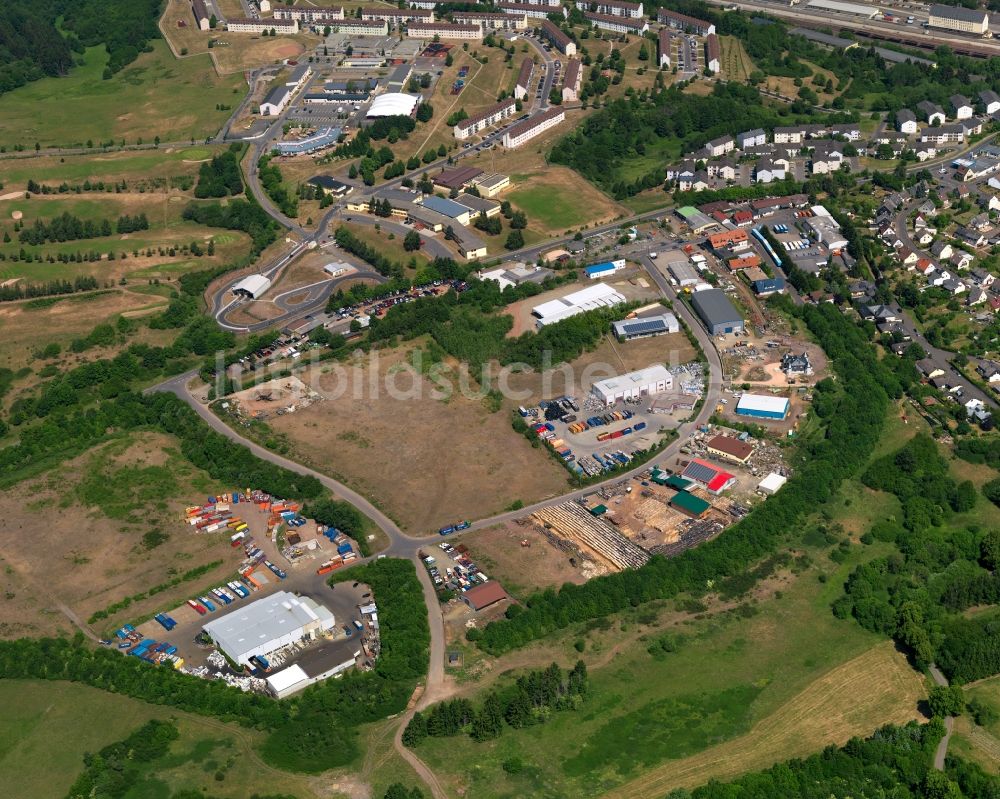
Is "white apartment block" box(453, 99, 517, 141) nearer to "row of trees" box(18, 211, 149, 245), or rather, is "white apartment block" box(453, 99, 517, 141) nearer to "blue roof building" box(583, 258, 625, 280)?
"blue roof building" box(583, 258, 625, 280)

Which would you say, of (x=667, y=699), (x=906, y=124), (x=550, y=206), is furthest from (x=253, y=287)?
(x=906, y=124)

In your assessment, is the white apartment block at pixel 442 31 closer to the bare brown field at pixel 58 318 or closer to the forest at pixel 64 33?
the forest at pixel 64 33

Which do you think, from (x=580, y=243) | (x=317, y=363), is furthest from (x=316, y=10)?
(x=317, y=363)

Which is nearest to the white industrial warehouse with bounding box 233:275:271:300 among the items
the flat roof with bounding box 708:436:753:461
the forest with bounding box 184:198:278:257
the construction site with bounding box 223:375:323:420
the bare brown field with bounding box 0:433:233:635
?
the forest with bounding box 184:198:278:257

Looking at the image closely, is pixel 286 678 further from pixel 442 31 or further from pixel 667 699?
pixel 442 31

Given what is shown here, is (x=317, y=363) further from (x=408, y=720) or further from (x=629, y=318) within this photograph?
(x=408, y=720)

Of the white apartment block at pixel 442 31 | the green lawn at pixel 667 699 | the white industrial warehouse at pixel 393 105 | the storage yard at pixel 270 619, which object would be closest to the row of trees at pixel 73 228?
the white industrial warehouse at pixel 393 105
